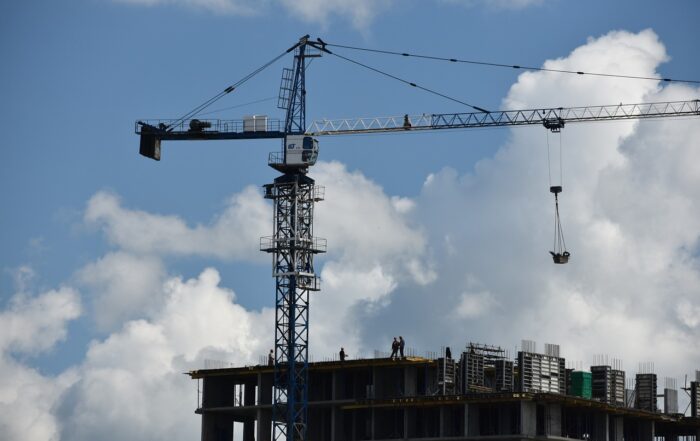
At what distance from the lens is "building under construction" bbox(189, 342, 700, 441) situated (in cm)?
16088

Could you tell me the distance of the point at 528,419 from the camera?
520 feet

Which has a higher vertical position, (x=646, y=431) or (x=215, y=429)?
(x=215, y=429)

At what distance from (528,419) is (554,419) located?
350 centimetres

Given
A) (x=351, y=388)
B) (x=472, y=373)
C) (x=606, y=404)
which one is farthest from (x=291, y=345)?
(x=606, y=404)

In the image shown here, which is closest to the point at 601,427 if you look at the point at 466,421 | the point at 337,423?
the point at 466,421

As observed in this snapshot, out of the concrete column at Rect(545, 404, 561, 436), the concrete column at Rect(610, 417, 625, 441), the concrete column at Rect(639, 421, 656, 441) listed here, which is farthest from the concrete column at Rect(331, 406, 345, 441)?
the concrete column at Rect(639, 421, 656, 441)

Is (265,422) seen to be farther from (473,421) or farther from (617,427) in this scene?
(617,427)

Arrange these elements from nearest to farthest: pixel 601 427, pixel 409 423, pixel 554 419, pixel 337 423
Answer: pixel 554 419
pixel 601 427
pixel 409 423
pixel 337 423

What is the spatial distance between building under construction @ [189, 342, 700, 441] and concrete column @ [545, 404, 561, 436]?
0.31 feet

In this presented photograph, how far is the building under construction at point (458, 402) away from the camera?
161 metres

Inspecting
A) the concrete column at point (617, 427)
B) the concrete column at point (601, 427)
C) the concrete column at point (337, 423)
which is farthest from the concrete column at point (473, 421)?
the concrete column at point (337, 423)

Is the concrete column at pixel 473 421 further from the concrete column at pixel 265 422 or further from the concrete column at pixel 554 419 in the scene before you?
the concrete column at pixel 265 422

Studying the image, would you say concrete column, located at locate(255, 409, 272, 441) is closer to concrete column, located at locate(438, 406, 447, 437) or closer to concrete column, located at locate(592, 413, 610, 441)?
concrete column, located at locate(438, 406, 447, 437)

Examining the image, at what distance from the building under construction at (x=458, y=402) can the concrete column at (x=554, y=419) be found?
0.31 feet
